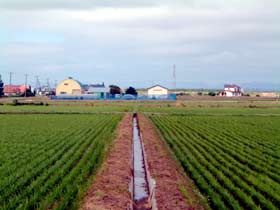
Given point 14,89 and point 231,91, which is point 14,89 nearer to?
point 14,89

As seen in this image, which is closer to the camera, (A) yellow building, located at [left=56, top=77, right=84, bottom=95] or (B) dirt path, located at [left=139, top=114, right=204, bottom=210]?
(B) dirt path, located at [left=139, top=114, right=204, bottom=210]

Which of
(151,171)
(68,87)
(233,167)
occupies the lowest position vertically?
(151,171)

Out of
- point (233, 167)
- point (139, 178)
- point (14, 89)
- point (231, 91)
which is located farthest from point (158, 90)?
point (139, 178)

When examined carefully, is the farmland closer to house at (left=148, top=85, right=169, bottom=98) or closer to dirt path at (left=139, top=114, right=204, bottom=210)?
dirt path at (left=139, top=114, right=204, bottom=210)

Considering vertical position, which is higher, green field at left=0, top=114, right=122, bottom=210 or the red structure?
the red structure

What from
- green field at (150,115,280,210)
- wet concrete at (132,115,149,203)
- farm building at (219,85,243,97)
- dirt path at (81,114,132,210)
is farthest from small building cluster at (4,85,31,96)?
dirt path at (81,114,132,210)

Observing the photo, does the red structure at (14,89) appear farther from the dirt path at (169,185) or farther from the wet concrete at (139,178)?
the dirt path at (169,185)

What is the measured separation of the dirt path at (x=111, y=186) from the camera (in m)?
7.70

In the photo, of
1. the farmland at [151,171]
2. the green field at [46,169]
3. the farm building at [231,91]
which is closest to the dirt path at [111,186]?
the farmland at [151,171]

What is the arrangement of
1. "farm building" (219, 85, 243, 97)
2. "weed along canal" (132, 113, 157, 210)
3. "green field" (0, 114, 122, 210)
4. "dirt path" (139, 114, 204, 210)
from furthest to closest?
"farm building" (219, 85, 243, 97), "weed along canal" (132, 113, 157, 210), "dirt path" (139, 114, 204, 210), "green field" (0, 114, 122, 210)

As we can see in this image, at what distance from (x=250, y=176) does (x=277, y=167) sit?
6.39 feet

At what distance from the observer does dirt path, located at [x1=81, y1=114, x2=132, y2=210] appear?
7703 millimetres

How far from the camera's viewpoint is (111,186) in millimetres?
9203

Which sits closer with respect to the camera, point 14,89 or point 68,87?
point 68,87
